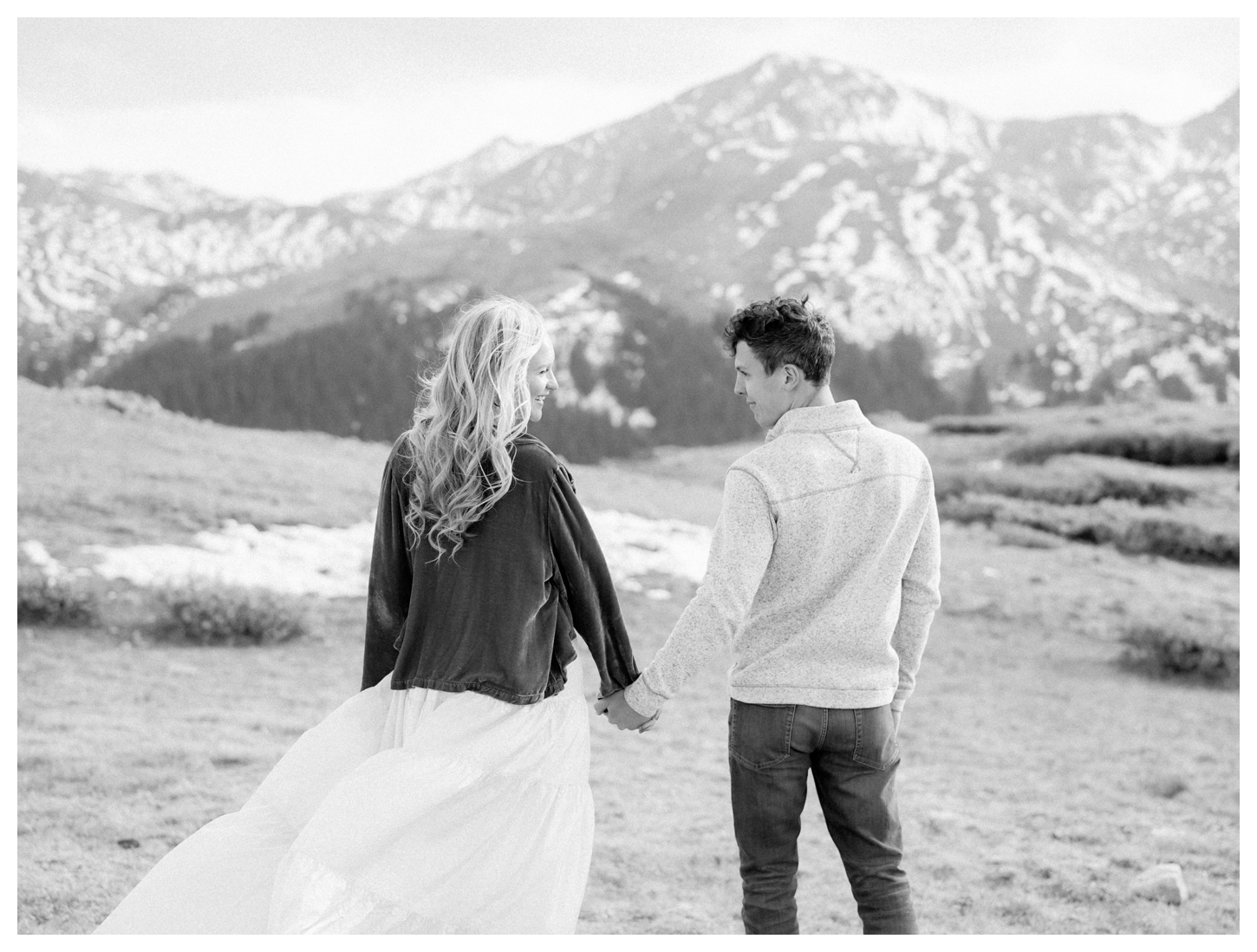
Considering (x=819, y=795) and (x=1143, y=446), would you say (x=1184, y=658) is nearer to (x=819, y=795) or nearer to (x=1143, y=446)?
(x=819, y=795)

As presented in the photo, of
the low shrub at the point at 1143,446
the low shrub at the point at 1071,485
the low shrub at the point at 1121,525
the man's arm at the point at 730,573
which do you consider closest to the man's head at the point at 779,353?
the man's arm at the point at 730,573

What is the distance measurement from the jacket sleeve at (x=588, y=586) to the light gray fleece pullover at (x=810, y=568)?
0.14 m

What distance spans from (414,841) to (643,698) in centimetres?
82

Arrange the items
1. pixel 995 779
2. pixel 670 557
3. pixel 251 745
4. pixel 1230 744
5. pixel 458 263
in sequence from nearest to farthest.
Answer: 1. pixel 251 745
2. pixel 995 779
3. pixel 1230 744
4. pixel 670 557
5. pixel 458 263

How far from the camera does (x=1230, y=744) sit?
35.4 ft

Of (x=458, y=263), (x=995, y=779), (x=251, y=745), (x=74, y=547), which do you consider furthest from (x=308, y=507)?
(x=458, y=263)

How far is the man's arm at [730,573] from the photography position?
10.6 ft

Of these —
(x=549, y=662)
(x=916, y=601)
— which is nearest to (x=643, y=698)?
(x=549, y=662)

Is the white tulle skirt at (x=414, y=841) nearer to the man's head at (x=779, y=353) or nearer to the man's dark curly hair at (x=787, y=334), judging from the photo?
the man's head at (x=779, y=353)

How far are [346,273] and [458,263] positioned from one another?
16580mm

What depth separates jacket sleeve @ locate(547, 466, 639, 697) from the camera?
3.46 m

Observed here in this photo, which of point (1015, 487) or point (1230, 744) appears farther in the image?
point (1015, 487)

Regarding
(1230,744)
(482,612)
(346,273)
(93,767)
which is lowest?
(1230,744)
